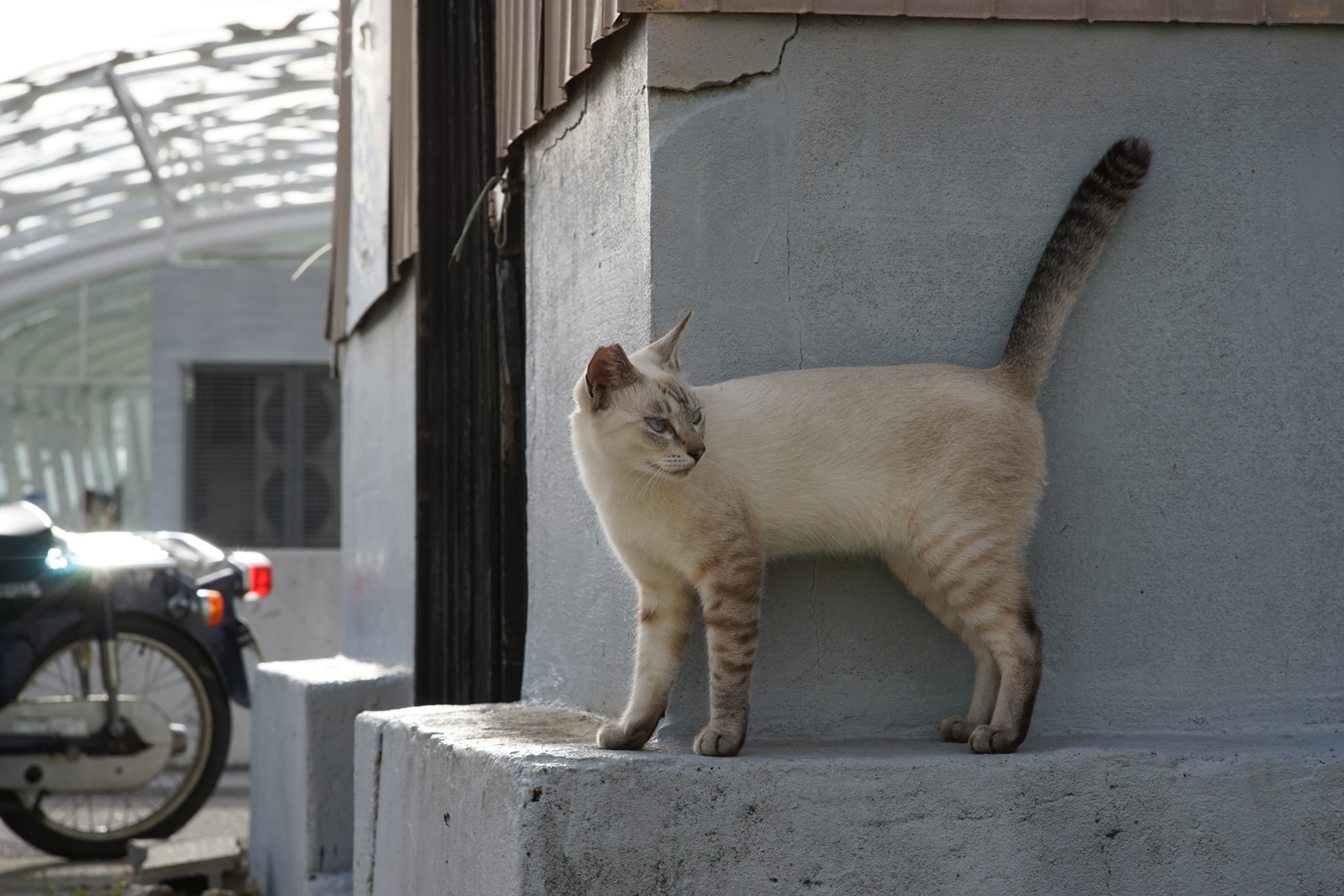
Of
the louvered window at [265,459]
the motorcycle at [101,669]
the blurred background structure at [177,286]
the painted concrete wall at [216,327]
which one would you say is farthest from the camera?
the painted concrete wall at [216,327]

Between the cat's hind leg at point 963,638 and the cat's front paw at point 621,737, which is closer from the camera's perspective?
the cat's front paw at point 621,737

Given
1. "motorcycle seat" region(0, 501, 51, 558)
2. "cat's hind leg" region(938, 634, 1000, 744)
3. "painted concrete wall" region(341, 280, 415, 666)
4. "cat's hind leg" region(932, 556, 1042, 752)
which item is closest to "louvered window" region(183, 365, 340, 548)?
"painted concrete wall" region(341, 280, 415, 666)

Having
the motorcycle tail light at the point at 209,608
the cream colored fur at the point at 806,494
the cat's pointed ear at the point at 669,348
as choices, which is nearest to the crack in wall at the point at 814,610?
the cream colored fur at the point at 806,494

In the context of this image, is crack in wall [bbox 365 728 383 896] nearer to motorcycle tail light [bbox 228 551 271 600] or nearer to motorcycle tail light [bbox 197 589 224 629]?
motorcycle tail light [bbox 197 589 224 629]

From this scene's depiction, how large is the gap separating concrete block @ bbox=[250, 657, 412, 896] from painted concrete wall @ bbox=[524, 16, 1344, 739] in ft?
6.83

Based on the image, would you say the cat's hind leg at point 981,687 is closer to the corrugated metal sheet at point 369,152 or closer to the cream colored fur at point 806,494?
the cream colored fur at point 806,494

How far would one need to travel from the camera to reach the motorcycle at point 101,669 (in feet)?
18.4

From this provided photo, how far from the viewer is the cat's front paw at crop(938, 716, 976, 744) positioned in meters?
2.87

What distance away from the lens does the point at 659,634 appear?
291 centimetres

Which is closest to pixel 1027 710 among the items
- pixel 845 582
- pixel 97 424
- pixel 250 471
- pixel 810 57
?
pixel 845 582

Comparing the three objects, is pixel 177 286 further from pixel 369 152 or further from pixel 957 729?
pixel 957 729

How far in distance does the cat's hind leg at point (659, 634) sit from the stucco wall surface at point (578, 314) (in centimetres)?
24

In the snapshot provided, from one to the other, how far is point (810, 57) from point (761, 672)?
4.64 ft

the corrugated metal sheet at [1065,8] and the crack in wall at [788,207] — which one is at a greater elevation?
the corrugated metal sheet at [1065,8]
